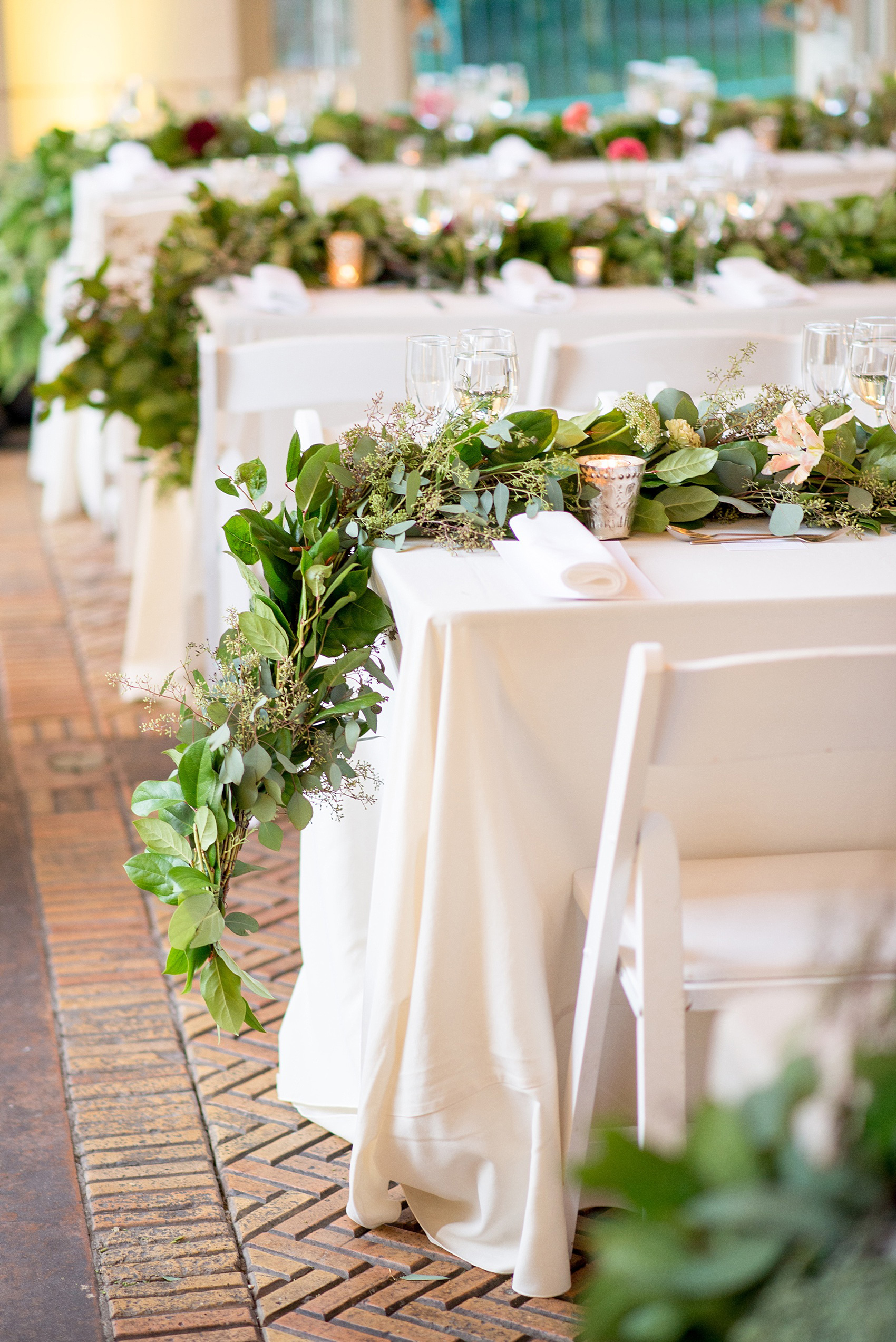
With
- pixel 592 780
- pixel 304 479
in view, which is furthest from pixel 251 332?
pixel 592 780

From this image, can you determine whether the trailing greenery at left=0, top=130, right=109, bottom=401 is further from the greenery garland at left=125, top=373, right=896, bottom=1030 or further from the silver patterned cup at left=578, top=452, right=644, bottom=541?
the silver patterned cup at left=578, top=452, right=644, bottom=541

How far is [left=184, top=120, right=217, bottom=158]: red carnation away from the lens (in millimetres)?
5980

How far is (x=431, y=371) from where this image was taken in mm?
2062

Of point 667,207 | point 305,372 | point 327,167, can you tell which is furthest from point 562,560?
point 327,167

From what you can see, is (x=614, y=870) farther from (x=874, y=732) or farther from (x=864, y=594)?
(x=864, y=594)

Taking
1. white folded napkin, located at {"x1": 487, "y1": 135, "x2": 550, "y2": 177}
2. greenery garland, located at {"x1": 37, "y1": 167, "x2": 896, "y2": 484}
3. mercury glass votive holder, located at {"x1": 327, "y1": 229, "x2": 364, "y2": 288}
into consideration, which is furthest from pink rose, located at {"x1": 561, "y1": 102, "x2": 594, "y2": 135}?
mercury glass votive holder, located at {"x1": 327, "y1": 229, "x2": 364, "y2": 288}

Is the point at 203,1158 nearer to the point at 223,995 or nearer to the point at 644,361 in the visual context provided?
the point at 223,995

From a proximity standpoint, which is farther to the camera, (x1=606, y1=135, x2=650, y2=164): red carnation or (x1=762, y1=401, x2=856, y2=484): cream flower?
(x1=606, y1=135, x2=650, y2=164): red carnation

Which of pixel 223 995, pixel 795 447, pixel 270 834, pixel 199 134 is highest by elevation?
pixel 199 134

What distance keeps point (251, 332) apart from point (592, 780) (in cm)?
187

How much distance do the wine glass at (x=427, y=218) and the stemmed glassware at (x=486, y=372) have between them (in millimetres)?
1809

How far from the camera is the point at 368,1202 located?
1858 millimetres

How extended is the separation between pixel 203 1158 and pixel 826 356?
1.46 metres

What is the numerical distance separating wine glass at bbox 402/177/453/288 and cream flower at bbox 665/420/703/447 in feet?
6.29
